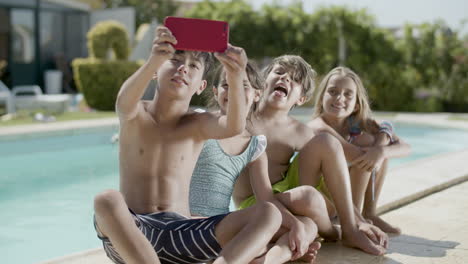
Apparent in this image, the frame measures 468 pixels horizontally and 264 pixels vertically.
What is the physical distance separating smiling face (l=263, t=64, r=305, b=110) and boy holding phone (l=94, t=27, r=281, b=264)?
0.77 metres

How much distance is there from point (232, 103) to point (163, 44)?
41 centimetres

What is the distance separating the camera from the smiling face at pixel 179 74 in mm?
2736

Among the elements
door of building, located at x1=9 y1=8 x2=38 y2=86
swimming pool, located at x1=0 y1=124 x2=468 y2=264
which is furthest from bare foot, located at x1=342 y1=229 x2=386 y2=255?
door of building, located at x1=9 y1=8 x2=38 y2=86

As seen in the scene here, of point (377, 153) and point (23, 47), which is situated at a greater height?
point (377, 153)

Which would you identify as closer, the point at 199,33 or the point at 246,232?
the point at 199,33

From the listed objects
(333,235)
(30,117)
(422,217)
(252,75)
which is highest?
(252,75)

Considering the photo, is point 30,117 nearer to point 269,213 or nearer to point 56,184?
point 56,184

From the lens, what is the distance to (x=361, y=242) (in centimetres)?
336

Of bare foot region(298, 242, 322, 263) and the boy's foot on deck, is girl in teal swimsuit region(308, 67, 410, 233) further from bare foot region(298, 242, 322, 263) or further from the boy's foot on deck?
bare foot region(298, 242, 322, 263)

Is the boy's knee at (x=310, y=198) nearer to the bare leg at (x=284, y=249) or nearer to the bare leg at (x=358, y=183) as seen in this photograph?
the bare leg at (x=284, y=249)

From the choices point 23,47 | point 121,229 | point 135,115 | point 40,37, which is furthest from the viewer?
point 40,37

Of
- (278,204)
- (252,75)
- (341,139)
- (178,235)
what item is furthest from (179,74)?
(341,139)

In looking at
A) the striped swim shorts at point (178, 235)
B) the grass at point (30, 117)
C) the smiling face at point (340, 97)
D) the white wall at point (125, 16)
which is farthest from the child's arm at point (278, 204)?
the white wall at point (125, 16)

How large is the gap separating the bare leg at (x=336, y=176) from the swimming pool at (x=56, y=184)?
6.85 ft
